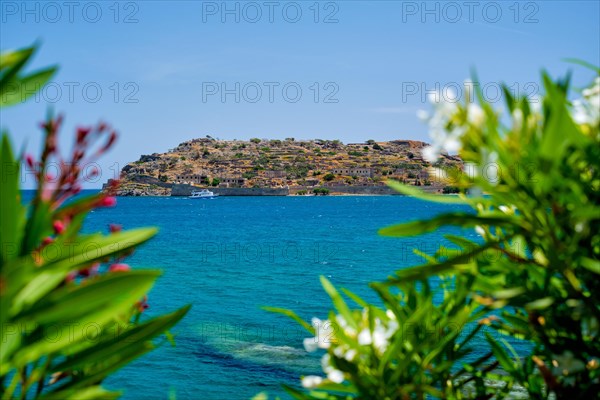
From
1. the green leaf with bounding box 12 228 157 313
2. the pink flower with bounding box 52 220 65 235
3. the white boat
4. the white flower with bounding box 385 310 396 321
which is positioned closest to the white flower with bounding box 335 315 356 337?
the white flower with bounding box 385 310 396 321

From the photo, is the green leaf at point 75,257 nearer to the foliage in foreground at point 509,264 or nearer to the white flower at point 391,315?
the foliage in foreground at point 509,264

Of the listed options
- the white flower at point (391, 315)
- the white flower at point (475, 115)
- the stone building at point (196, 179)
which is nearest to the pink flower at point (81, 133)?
the white flower at point (475, 115)

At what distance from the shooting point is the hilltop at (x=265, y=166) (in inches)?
4503

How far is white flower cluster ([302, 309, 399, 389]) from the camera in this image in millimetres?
1198

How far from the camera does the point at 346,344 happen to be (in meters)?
1.21

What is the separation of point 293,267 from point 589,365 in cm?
3001

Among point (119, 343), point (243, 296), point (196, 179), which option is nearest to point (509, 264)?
point (119, 343)

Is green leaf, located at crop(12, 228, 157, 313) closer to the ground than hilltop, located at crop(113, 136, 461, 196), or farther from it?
closer to the ground

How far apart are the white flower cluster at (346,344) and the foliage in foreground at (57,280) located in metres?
0.36

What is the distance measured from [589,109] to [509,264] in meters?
0.34

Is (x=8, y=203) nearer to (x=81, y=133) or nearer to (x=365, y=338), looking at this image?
(x=81, y=133)

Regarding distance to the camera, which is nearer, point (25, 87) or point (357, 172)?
point (25, 87)

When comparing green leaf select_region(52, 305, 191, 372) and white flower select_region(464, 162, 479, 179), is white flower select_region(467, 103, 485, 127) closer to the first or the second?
white flower select_region(464, 162, 479, 179)

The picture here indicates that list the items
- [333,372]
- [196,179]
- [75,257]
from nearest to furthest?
[75,257]
[333,372]
[196,179]
